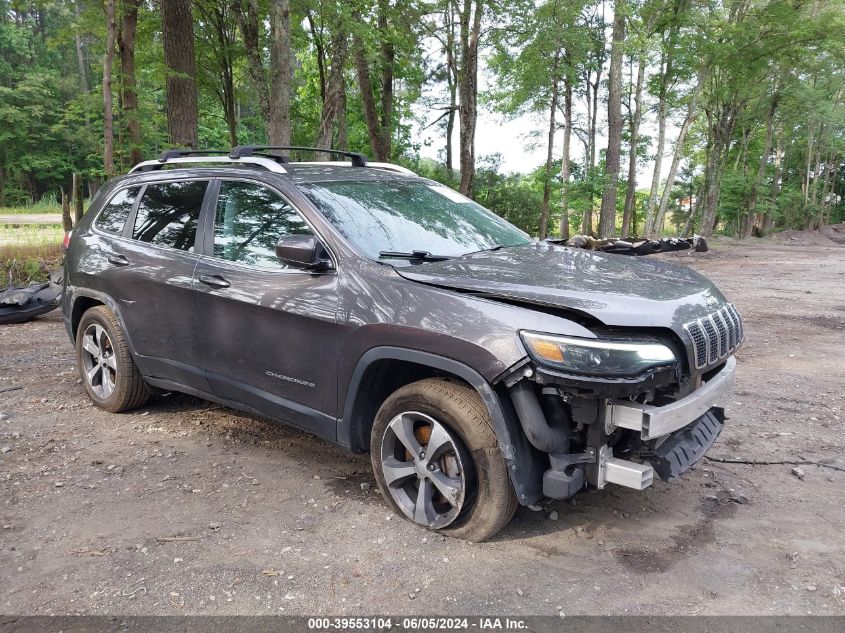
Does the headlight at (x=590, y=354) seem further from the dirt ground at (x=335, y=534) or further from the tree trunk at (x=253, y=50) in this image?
the tree trunk at (x=253, y=50)

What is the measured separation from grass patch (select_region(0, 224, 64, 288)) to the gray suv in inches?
257

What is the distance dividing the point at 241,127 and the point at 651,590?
1280 inches

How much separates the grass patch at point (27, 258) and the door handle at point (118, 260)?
627 cm

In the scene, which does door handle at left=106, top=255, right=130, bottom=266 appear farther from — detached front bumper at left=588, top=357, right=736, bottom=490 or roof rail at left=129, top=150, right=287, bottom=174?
detached front bumper at left=588, top=357, right=736, bottom=490

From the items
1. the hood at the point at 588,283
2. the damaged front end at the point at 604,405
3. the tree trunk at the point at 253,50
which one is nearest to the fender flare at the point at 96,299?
the hood at the point at 588,283

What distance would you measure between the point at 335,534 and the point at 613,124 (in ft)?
61.3

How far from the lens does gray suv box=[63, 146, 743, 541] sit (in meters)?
2.74

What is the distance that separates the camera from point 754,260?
780 inches

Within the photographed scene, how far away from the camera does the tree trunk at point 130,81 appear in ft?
35.2

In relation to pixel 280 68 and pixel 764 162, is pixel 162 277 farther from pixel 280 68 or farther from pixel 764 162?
pixel 764 162

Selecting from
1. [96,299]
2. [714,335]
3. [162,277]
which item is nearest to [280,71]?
[96,299]

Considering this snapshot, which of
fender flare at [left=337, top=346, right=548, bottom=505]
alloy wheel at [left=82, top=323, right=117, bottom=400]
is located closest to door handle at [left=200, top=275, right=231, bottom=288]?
alloy wheel at [left=82, top=323, right=117, bottom=400]

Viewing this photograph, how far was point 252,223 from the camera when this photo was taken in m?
3.85

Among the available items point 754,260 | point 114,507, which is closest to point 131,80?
point 114,507
